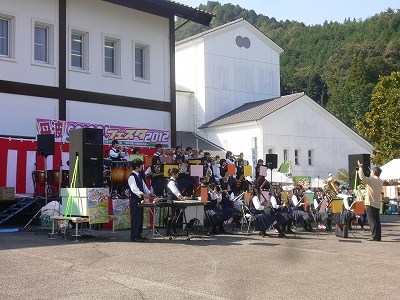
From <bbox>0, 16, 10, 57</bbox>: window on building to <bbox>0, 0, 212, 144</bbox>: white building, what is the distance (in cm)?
3

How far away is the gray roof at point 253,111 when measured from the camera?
133 feet

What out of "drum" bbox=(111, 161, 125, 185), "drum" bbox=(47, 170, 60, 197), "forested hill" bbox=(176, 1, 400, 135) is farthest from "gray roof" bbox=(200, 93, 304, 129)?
"forested hill" bbox=(176, 1, 400, 135)

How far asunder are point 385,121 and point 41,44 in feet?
91.9

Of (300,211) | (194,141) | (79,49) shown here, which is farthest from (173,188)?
(194,141)

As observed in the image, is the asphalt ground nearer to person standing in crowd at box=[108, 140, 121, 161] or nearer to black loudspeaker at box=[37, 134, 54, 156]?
black loudspeaker at box=[37, 134, 54, 156]

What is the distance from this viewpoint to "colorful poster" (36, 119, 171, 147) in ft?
63.0

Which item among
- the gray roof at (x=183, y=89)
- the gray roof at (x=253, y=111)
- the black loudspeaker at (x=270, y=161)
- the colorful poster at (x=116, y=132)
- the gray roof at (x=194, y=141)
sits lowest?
the black loudspeaker at (x=270, y=161)

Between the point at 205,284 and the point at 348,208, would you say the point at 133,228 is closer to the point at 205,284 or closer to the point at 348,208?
the point at 205,284

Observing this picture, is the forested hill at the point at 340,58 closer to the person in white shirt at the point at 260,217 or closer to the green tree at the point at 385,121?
the green tree at the point at 385,121

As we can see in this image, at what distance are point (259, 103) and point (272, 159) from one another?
77.2 ft

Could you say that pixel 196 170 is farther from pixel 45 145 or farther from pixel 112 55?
pixel 112 55

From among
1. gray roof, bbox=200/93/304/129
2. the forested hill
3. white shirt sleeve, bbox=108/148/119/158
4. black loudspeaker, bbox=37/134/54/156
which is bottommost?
white shirt sleeve, bbox=108/148/119/158

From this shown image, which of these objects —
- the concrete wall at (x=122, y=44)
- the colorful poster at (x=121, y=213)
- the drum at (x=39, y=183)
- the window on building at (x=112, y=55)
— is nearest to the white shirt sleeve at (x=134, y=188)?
the colorful poster at (x=121, y=213)

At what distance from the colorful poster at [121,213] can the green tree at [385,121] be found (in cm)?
2870
